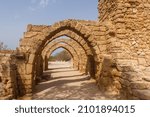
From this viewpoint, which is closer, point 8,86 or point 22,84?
point 8,86

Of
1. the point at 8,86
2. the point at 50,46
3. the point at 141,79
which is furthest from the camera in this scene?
the point at 50,46

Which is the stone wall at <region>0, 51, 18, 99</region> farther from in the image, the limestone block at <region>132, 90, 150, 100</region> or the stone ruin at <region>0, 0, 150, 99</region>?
the limestone block at <region>132, 90, 150, 100</region>

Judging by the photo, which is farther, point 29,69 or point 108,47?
point 108,47

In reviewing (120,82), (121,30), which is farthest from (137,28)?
(120,82)

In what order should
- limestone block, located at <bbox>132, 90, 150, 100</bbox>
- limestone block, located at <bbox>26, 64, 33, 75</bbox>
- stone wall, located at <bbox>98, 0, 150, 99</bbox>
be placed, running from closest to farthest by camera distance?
1. limestone block, located at <bbox>132, 90, 150, 100</bbox>
2. stone wall, located at <bbox>98, 0, 150, 99</bbox>
3. limestone block, located at <bbox>26, 64, 33, 75</bbox>

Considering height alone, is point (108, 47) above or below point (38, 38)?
below

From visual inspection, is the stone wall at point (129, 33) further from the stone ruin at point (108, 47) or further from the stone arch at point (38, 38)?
the stone arch at point (38, 38)

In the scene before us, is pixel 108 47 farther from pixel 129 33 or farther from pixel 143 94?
pixel 143 94

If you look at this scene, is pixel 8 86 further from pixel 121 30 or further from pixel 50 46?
pixel 50 46

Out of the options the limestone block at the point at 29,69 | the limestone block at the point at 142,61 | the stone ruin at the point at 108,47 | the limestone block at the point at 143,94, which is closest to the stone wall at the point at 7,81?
the stone ruin at the point at 108,47

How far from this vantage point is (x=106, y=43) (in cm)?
805

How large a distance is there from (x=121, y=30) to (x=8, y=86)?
441 centimetres

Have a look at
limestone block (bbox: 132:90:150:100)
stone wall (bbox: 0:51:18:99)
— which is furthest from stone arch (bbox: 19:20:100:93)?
limestone block (bbox: 132:90:150:100)

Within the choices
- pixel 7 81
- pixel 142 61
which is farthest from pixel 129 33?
pixel 7 81
